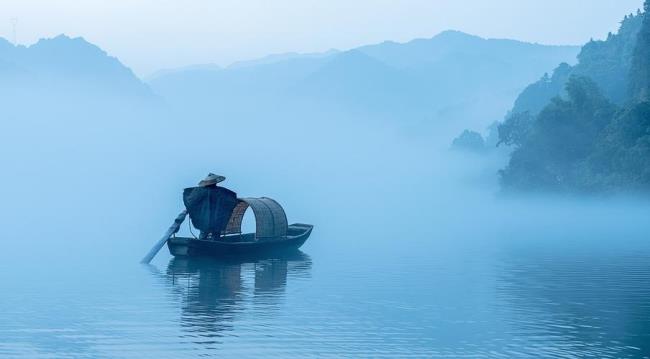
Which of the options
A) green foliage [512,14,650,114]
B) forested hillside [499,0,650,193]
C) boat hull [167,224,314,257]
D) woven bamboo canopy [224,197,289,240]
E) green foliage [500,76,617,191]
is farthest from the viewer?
green foliage [512,14,650,114]

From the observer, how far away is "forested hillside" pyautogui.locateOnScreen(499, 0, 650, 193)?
360 ft

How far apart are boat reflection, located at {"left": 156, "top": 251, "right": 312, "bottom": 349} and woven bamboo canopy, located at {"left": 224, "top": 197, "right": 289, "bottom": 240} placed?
4.79ft

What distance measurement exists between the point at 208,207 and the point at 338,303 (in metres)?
16.3

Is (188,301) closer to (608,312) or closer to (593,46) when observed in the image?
(608,312)

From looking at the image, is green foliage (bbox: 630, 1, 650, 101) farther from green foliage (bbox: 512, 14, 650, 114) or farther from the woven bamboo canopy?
the woven bamboo canopy

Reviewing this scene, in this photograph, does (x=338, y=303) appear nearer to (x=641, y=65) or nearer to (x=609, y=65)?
(x=641, y=65)

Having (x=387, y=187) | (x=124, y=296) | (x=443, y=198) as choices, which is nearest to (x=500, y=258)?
(x=124, y=296)

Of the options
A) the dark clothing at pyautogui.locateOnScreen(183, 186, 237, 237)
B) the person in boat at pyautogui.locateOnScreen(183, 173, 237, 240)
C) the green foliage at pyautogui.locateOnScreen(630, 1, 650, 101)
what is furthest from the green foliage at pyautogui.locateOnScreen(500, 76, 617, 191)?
the person in boat at pyautogui.locateOnScreen(183, 173, 237, 240)

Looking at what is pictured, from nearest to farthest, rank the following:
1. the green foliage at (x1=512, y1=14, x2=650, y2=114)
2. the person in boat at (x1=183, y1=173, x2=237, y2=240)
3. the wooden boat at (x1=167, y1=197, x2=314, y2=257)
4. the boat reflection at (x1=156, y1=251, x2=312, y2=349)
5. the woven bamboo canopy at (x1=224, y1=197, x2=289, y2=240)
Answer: the boat reflection at (x1=156, y1=251, x2=312, y2=349) < the wooden boat at (x1=167, y1=197, x2=314, y2=257) < the person in boat at (x1=183, y1=173, x2=237, y2=240) < the woven bamboo canopy at (x1=224, y1=197, x2=289, y2=240) < the green foliage at (x1=512, y1=14, x2=650, y2=114)

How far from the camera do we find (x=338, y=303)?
124ft

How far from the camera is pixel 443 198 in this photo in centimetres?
14975

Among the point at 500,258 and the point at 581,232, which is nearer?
the point at 500,258

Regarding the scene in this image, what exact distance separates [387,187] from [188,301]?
498ft

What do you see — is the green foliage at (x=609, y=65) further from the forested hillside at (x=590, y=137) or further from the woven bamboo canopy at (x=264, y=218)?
the woven bamboo canopy at (x=264, y=218)
